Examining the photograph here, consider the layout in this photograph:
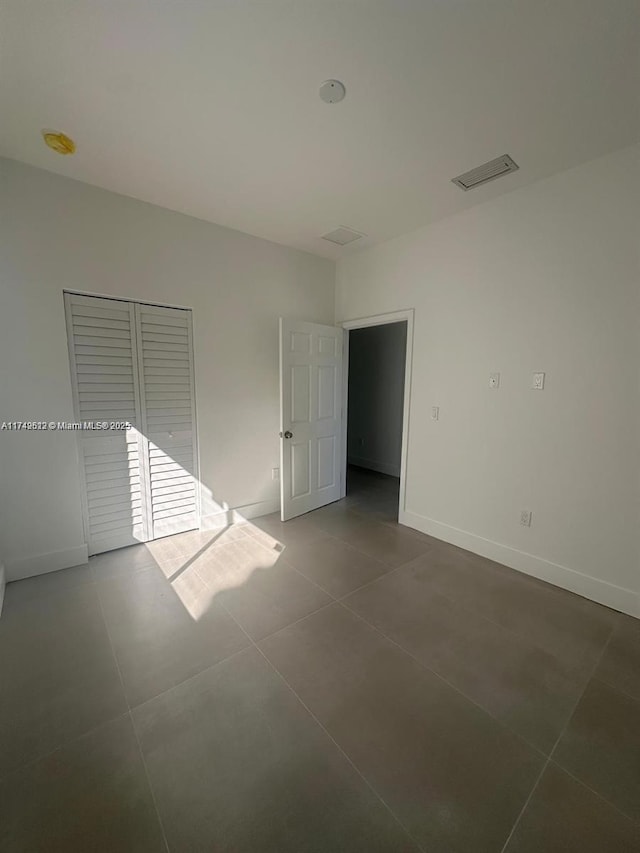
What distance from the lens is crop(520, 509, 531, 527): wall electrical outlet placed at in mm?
2580

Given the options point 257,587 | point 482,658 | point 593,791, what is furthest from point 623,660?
point 257,587

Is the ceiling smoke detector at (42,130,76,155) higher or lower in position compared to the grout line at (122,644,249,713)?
higher

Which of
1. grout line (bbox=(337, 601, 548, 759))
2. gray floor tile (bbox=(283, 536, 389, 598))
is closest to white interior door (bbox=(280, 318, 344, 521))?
gray floor tile (bbox=(283, 536, 389, 598))

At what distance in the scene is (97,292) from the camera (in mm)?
2549

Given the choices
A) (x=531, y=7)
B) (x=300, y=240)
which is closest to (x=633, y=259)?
(x=531, y=7)

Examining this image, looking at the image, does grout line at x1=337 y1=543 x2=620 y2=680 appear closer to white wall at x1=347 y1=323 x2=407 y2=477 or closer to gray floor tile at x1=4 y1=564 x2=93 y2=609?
gray floor tile at x1=4 y1=564 x2=93 y2=609

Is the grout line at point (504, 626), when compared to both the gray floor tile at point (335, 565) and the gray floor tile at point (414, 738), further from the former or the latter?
the gray floor tile at point (414, 738)

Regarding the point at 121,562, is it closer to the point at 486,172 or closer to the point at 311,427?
the point at 311,427

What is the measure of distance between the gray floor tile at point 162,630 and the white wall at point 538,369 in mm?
2077

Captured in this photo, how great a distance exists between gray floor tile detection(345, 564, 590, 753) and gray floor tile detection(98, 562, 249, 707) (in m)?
0.84

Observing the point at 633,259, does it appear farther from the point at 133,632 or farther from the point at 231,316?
the point at 133,632

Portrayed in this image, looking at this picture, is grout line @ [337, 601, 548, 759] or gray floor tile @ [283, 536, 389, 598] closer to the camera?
grout line @ [337, 601, 548, 759]

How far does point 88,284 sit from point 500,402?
319cm

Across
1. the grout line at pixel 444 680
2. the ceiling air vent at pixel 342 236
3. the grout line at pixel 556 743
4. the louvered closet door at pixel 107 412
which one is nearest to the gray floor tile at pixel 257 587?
the grout line at pixel 444 680
